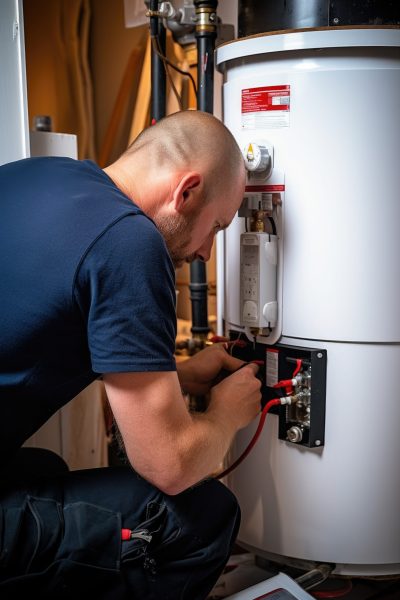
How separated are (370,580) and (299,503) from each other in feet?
1.18

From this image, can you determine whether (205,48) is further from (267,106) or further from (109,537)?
(109,537)

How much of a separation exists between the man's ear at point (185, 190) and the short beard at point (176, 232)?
2 centimetres

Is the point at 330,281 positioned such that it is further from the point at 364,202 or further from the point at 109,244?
the point at 109,244

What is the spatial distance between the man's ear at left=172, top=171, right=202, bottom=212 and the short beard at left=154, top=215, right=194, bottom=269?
0.08ft

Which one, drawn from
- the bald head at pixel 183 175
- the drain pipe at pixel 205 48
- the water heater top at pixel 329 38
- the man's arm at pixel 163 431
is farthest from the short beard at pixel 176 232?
the drain pipe at pixel 205 48

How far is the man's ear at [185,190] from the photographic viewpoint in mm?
1100

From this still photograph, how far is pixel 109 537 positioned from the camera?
3.57 feet

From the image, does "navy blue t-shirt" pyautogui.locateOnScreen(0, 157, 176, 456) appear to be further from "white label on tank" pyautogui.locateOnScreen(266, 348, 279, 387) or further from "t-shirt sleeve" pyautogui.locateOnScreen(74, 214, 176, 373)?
"white label on tank" pyautogui.locateOnScreen(266, 348, 279, 387)

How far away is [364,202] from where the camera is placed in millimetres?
1274

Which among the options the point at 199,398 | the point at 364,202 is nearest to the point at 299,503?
the point at 199,398

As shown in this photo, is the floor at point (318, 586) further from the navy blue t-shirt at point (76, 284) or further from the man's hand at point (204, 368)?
the navy blue t-shirt at point (76, 284)

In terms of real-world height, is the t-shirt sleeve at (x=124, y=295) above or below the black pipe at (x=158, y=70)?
below

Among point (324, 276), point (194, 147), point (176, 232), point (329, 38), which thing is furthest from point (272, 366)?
point (329, 38)

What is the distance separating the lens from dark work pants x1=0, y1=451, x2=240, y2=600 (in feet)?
3.43
